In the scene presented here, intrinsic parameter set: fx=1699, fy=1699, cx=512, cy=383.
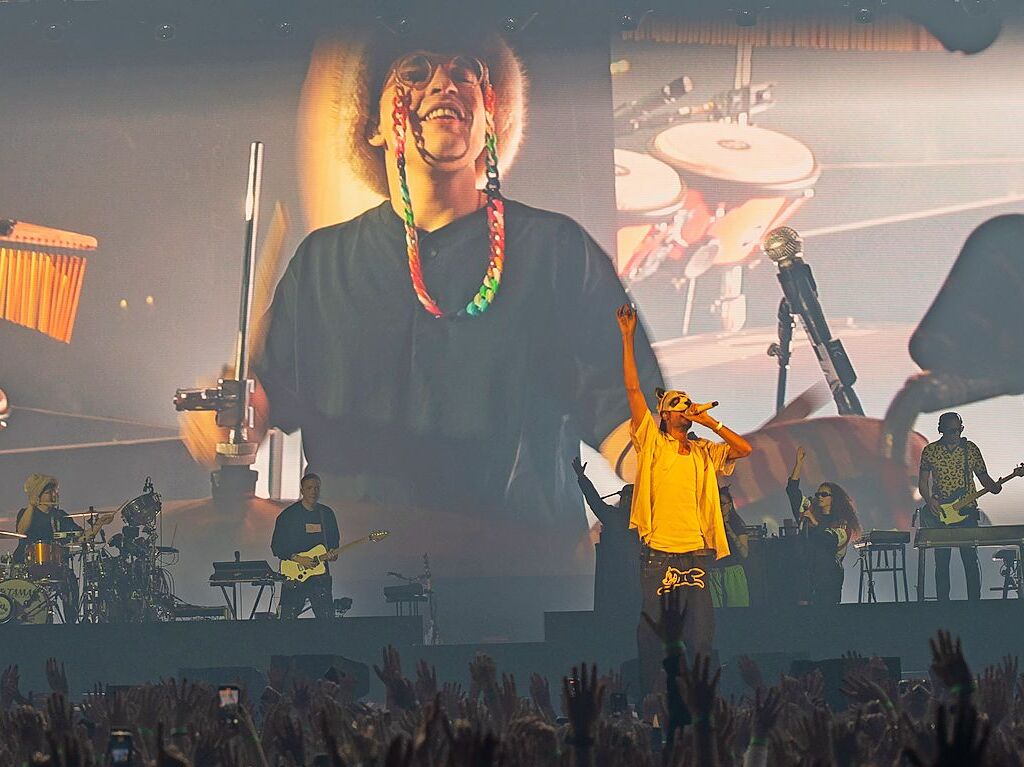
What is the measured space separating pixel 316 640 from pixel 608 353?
5.11m

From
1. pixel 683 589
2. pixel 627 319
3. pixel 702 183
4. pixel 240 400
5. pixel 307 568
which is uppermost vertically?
pixel 702 183

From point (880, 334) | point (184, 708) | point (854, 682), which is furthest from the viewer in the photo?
point (880, 334)

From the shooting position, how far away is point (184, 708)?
3.75 meters

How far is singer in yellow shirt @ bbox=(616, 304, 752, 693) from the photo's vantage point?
609 cm

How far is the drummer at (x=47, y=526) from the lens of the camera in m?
11.2

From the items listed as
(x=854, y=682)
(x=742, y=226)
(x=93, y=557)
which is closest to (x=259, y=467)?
(x=93, y=557)

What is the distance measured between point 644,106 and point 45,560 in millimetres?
5815

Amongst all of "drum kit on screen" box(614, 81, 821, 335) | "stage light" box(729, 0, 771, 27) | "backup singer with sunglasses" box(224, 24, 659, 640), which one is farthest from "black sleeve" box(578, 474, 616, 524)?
"stage light" box(729, 0, 771, 27)

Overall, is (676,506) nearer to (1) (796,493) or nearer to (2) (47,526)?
(1) (796,493)

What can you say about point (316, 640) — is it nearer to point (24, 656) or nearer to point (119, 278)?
point (24, 656)

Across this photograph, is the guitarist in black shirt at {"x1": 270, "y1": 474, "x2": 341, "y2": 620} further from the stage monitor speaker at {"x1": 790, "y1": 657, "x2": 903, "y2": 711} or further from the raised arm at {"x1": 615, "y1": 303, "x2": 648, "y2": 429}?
the stage monitor speaker at {"x1": 790, "y1": 657, "x2": 903, "y2": 711}

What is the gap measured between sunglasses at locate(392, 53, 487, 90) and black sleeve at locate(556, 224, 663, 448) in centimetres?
143

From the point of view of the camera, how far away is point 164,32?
13680mm

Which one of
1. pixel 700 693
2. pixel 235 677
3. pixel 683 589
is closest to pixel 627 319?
pixel 683 589
